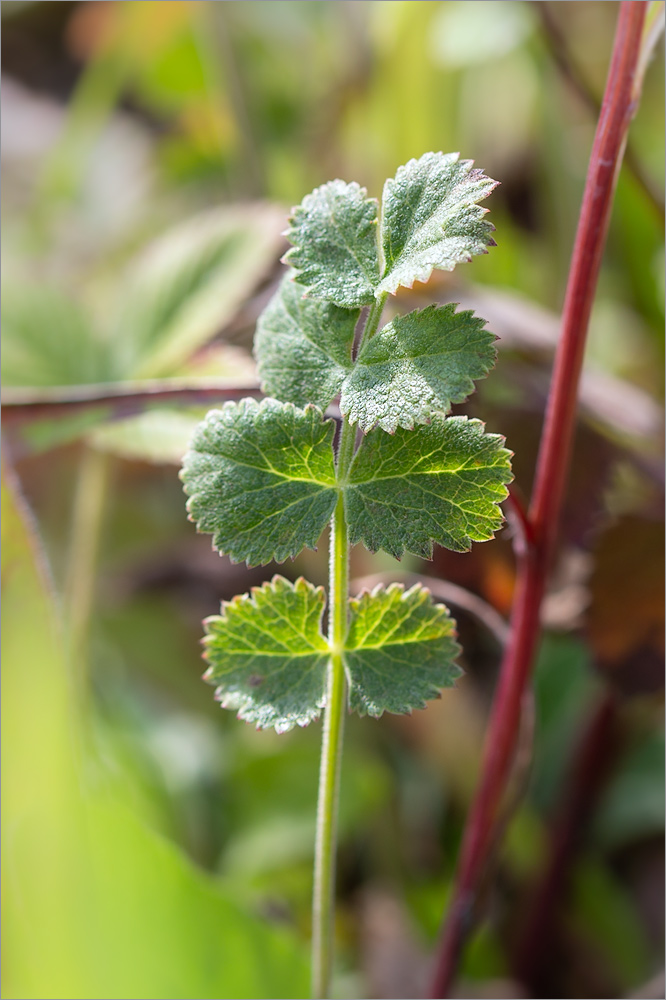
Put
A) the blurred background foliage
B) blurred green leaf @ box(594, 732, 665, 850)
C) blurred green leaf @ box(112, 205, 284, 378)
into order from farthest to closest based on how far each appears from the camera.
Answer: blurred green leaf @ box(594, 732, 665, 850)
blurred green leaf @ box(112, 205, 284, 378)
the blurred background foliage

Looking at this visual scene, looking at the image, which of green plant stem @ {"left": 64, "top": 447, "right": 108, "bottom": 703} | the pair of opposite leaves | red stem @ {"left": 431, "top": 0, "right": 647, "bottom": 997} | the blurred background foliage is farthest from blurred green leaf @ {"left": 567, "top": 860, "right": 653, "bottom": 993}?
the pair of opposite leaves

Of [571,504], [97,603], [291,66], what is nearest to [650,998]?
[571,504]

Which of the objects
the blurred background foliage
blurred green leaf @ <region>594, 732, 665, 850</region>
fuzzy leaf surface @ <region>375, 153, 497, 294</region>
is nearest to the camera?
fuzzy leaf surface @ <region>375, 153, 497, 294</region>

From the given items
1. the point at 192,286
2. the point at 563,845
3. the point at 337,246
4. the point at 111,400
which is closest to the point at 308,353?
the point at 337,246

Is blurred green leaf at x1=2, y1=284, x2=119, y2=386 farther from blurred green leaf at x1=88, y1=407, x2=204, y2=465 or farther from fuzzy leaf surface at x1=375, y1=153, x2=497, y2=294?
fuzzy leaf surface at x1=375, y1=153, x2=497, y2=294

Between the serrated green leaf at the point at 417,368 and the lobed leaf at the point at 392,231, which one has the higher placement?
the lobed leaf at the point at 392,231

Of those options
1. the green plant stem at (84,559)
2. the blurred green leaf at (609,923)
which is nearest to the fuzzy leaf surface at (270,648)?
the green plant stem at (84,559)

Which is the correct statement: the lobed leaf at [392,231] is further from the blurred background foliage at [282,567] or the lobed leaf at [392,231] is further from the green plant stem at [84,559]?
the green plant stem at [84,559]
